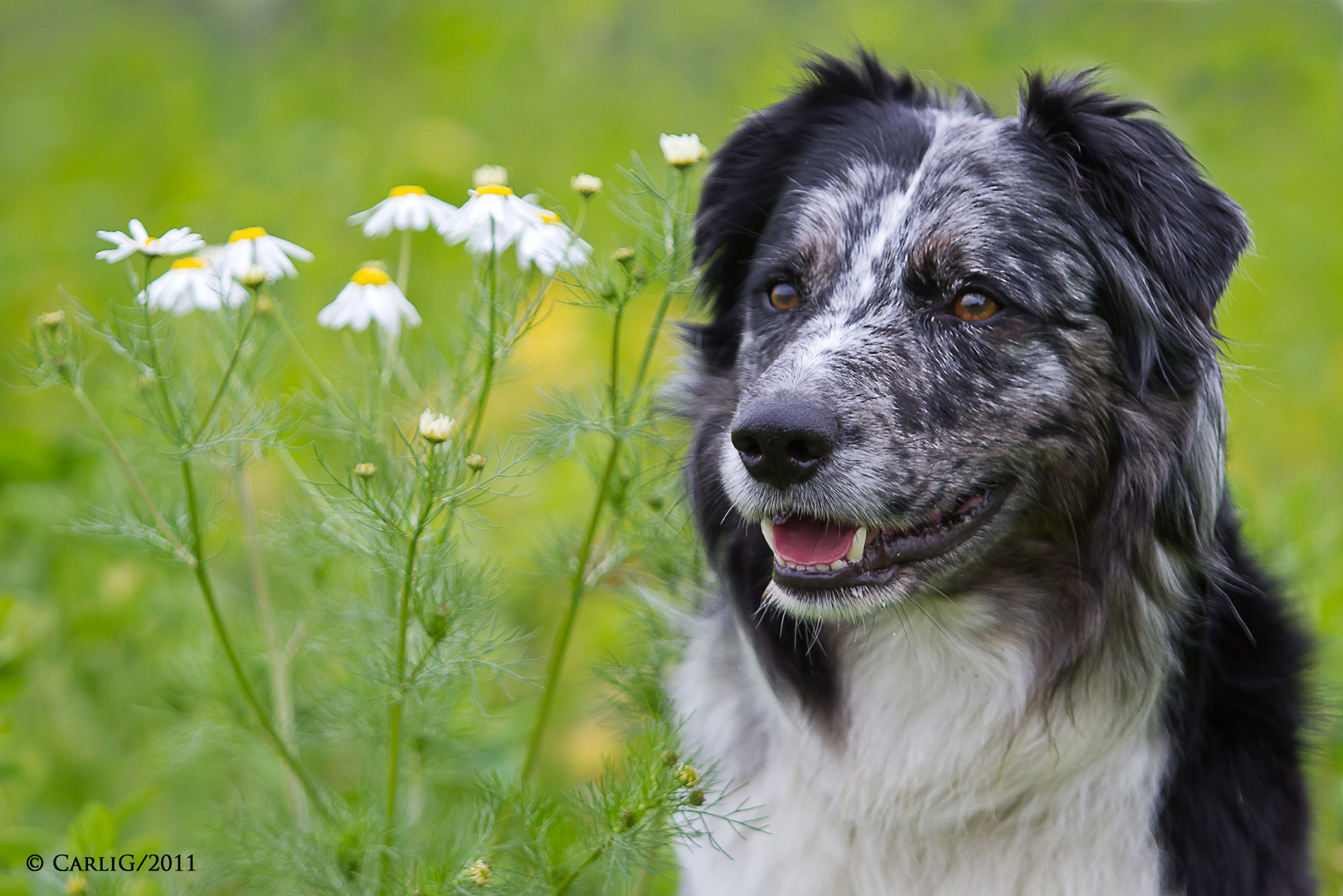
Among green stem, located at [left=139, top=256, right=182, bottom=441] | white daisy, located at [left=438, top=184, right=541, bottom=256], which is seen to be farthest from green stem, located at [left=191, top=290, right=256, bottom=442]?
white daisy, located at [left=438, top=184, right=541, bottom=256]

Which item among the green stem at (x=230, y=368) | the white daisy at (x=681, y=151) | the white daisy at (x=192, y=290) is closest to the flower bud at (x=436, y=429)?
the green stem at (x=230, y=368)

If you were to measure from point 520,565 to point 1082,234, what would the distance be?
9.55ft

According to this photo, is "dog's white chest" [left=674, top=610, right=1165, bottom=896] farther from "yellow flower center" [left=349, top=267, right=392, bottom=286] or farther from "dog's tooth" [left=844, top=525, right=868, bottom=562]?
"yellow flower center" [left=349, top=267, right=392, bottom=286]

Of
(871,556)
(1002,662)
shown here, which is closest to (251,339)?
(871,556)

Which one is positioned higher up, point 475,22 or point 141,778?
point 475,22

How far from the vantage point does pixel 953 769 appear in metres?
2.90

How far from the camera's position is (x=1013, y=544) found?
2871 mm

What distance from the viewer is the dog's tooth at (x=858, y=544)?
2.76 metres

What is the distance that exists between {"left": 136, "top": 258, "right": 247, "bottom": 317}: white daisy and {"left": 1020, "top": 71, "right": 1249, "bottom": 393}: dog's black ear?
2.00 meters

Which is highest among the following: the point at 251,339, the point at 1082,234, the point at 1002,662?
the point at 1082,234

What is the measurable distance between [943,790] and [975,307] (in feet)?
3.84

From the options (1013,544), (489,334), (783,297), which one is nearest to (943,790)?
(1013,544)

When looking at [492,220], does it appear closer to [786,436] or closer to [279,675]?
[786,436]

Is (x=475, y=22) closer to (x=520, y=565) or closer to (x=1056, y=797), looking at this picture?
(x=520, y=565)
